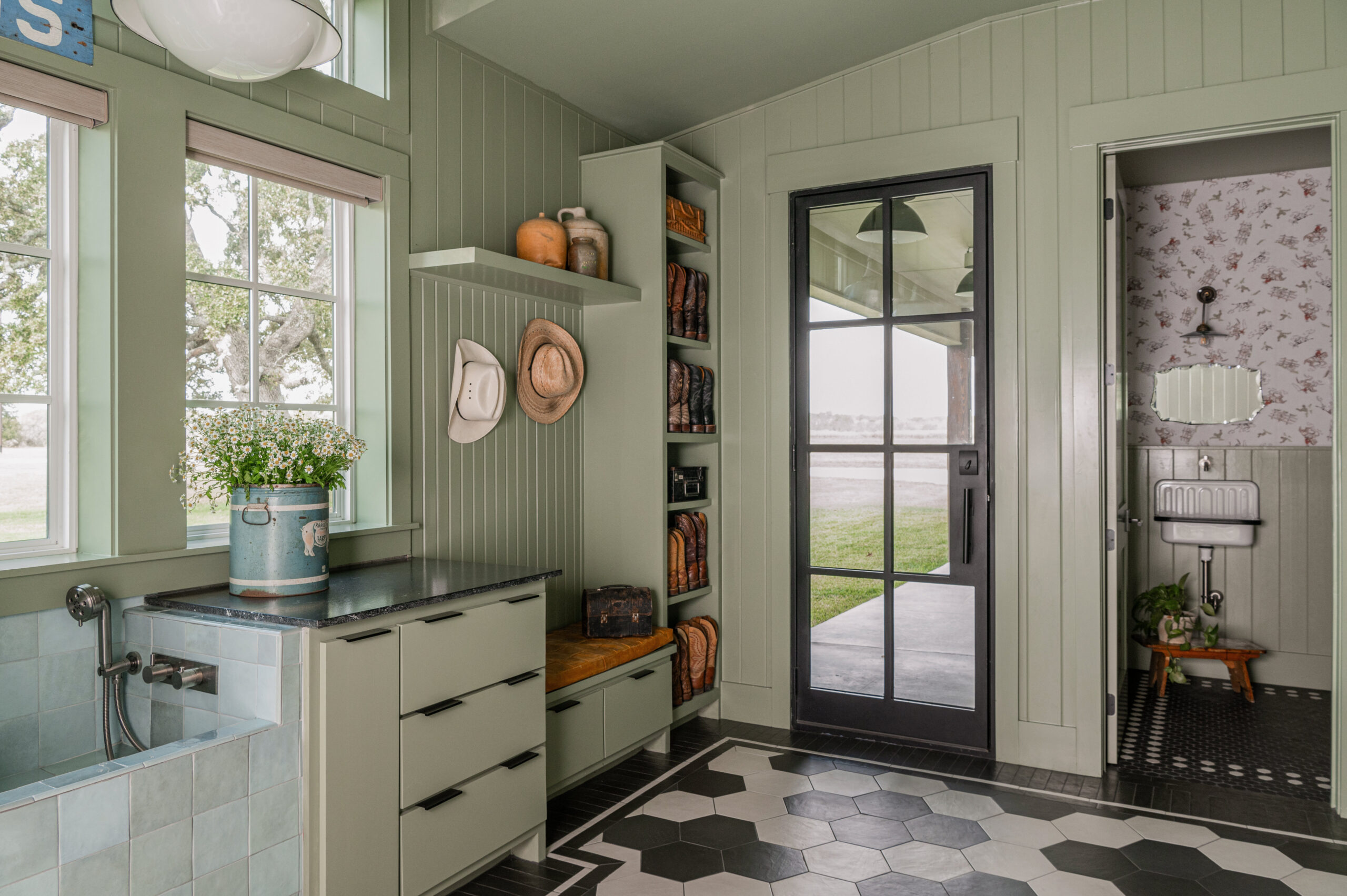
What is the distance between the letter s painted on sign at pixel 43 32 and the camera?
2080 millimetres

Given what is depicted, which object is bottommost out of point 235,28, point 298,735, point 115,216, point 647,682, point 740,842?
point 740,842

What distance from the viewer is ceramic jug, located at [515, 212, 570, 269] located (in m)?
3.50

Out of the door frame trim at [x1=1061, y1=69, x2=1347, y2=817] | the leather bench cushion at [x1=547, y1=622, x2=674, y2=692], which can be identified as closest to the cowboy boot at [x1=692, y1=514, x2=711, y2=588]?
the leather bench cushion at [x1=547, y1=622, x2=674, y2=692]

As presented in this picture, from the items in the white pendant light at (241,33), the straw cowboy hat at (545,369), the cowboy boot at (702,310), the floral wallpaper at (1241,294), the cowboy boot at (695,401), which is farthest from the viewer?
the floral wallpaper at (1241,294)

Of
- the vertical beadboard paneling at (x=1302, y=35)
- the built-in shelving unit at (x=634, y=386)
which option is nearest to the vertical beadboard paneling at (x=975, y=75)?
the vertical beadboard paneling at (x=1302, y=35)

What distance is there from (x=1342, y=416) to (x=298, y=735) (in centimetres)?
350

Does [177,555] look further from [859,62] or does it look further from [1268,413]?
[1268,413]

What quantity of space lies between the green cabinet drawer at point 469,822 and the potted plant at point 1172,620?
3460 mm

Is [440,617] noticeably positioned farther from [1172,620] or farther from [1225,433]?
[1225,433]

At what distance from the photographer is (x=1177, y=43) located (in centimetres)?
340

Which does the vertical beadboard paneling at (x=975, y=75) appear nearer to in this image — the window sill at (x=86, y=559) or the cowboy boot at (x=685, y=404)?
the cowboy boot at (x=685, y=404)

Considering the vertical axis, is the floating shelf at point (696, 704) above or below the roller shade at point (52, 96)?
below

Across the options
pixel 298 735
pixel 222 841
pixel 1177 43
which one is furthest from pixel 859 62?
pixel 222 841

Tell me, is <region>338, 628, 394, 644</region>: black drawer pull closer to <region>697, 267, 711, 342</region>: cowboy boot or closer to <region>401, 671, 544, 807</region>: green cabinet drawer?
<region>401, 671, 544, 807</region>: green cabinet drawer
